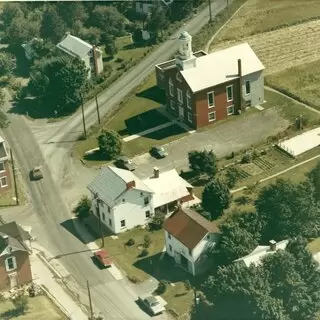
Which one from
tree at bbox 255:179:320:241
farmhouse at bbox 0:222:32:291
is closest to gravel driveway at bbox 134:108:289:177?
tree at bbox 255:179:320:241

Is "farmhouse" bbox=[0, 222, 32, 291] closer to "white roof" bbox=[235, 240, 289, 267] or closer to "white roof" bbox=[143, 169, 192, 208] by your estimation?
"white roof" bbox=[143, 169, 192, 208]

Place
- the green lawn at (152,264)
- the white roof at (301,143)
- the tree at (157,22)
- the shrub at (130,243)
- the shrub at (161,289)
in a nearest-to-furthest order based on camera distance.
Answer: the green lawn at (152,264) < the shrub at (161,289) < the shrub at (130,243) < the white roof at (301,143) < the tree at (157,22)

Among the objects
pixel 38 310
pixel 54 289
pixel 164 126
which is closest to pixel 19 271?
pixel 54 289

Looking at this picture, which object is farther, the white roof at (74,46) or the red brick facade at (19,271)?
the white roof at (74,46)

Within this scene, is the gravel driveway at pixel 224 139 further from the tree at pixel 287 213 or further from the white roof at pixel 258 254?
the white roof at pixel 258 254

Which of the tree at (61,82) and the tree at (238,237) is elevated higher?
the tree at (61,82)

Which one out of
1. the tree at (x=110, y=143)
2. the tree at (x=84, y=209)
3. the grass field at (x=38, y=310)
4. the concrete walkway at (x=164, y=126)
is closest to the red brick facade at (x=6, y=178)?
the tree at (x=84, y=209)

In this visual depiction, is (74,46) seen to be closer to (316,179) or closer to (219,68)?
(219,68)

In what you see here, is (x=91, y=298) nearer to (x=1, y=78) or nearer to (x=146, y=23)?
(x=1, y=78)
